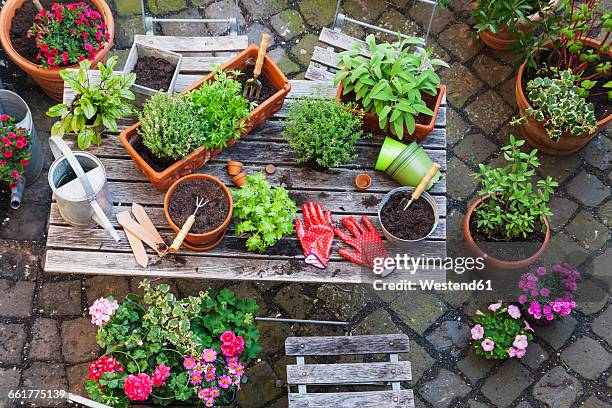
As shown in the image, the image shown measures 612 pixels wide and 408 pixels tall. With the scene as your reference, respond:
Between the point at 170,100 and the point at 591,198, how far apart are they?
9.72 feet

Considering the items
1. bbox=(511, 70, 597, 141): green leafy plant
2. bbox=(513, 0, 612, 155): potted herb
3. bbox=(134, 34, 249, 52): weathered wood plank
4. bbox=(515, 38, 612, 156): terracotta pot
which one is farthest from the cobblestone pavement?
bbox=(134, 34, 249, 52): weathered wood plank

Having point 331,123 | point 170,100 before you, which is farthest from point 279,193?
point 170,100

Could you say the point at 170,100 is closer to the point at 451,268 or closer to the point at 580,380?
the point at 451,268

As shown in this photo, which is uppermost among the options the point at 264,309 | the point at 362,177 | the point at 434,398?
the point at 362,177

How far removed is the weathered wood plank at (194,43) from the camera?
4211 millimetres

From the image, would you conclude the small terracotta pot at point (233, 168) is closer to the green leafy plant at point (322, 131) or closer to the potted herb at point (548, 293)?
the green leafy plant at point (322, 131)

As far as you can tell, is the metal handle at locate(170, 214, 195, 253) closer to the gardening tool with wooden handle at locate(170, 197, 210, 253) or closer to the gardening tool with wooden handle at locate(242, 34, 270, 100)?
the gardening tool with wooden handle at locate(170, 197, 210, 253)

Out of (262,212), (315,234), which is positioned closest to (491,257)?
(315,234)

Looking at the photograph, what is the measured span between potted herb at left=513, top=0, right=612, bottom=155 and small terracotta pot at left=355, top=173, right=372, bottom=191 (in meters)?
1.22

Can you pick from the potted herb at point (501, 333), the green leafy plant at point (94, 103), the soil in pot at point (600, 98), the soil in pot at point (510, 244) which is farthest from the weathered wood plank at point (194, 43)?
the potted herb at point (501, 333)

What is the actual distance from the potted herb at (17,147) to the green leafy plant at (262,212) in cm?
147

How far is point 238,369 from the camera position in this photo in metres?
3.78

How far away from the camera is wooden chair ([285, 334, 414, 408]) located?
374cm

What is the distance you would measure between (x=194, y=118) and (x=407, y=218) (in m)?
1.17
